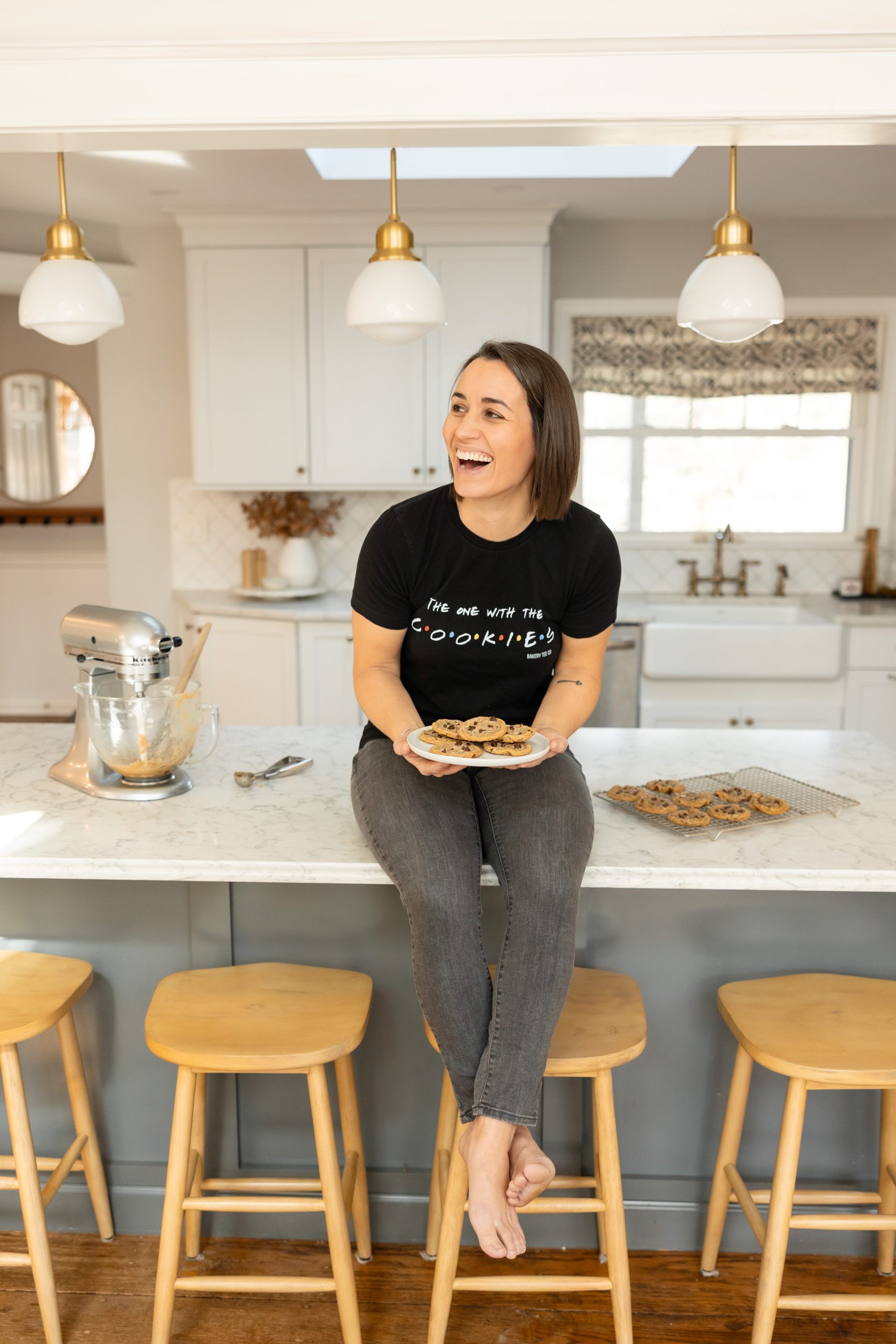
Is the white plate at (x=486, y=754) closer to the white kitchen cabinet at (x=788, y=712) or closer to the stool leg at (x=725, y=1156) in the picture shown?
the stool leg at (x=725, y=1156)

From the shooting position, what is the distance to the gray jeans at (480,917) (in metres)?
1.53

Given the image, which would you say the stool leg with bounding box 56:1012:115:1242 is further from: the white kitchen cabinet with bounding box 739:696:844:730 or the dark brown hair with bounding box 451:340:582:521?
the white kitchen cabinet with bounding box 739:696:844:730

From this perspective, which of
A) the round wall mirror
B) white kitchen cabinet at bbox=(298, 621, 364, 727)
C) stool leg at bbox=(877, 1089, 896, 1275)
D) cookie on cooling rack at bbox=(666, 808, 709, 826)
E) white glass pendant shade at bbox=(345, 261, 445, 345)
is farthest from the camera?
the round wall mirror

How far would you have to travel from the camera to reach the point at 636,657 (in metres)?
4.38

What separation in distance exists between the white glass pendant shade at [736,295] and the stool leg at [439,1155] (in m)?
1.44

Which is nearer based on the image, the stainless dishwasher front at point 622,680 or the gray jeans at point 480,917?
the gray jeans at point 480,917

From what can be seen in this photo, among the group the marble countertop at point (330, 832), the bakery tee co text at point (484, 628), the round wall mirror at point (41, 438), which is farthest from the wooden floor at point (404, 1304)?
the round wall mirror at point (41, 438)

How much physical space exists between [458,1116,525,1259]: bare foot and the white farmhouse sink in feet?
9.92

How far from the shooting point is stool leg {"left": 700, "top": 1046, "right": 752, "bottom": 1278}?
1.90 m

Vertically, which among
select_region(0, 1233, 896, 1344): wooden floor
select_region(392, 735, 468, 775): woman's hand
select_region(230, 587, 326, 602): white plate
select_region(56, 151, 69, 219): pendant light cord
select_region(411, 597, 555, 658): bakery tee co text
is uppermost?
select_region(56, 151, 69, 219): pendant light cord

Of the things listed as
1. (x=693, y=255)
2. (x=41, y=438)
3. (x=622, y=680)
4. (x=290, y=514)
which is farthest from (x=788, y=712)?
(x=41, y=438)

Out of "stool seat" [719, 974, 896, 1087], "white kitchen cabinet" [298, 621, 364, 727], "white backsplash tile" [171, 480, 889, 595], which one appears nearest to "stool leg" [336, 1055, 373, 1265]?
"stool seat" [719, 974, 896, 1087]

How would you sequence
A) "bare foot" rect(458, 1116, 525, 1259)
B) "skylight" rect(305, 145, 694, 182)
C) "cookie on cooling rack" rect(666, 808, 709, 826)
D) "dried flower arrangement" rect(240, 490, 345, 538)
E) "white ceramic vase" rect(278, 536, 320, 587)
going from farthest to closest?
"dried flower arrangement" rect(240, 490, 345, 538), "white ceramic vase" rect(278, 536, 320, 587), "skylight" rect(305, 145, 694, 182), "cookie on cooling rack" rect(666, 808, 709, 826), "bare foot" rect(458, 1116, 525, 1259)

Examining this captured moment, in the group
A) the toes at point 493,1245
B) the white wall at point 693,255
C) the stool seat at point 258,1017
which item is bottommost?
the toes at point 493,1245
